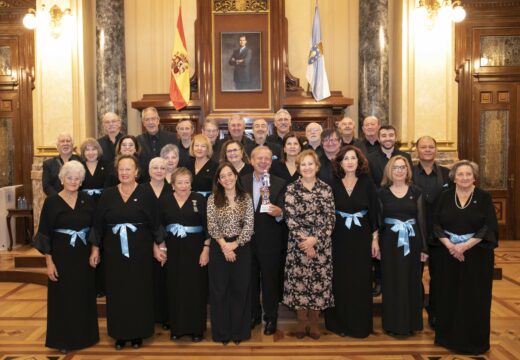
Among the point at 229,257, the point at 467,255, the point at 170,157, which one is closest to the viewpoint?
the point at 467,255

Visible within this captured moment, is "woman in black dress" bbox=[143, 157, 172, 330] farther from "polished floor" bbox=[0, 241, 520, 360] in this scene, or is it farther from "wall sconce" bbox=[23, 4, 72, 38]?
"wall sconce" bbox=[23, 4, 72, 38]

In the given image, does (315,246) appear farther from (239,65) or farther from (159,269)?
(239,65)

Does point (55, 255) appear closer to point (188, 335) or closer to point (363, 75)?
point (188, 335)

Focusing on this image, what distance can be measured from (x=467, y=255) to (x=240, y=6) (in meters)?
5.98

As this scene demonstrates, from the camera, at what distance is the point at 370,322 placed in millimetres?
4871

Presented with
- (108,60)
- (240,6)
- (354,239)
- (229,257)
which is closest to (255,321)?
(229,257)

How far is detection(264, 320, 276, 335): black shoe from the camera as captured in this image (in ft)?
16.3

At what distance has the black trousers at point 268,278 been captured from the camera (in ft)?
16.0

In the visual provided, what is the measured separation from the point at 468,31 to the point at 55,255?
26.9ft

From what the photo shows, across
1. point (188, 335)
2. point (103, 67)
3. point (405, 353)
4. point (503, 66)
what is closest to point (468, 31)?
point (503, 66)

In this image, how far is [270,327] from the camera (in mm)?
→ 4957

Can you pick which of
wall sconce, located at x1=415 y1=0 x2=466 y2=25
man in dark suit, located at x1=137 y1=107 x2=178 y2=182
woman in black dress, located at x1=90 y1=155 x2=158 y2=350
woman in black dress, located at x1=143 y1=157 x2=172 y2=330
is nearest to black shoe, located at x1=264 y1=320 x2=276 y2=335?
woman in black dress, located at x1=143 y1=157 x2=172 y2=330

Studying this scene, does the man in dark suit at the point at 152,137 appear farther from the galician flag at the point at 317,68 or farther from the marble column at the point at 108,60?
the galician flag at the point at 317,68

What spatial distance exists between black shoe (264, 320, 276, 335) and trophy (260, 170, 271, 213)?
107 cm
